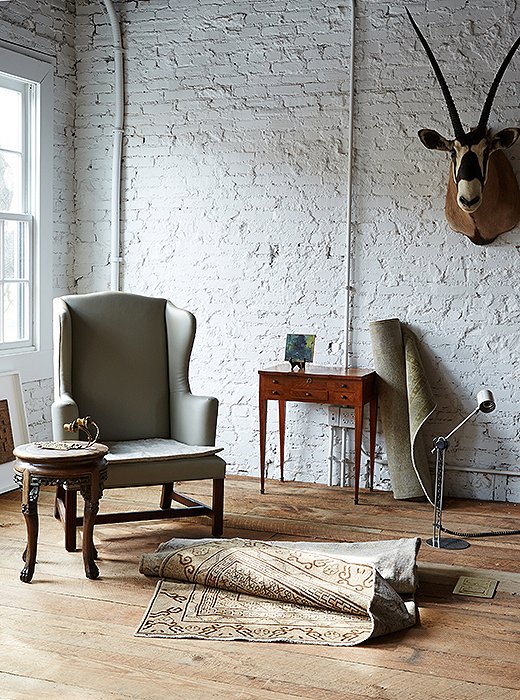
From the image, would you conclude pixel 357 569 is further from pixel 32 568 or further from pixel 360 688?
pixel 32 568

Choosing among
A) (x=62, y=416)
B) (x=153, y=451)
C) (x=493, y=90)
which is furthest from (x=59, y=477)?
(x=493, y=90)

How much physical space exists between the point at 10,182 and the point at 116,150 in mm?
793

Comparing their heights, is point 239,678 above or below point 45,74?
below

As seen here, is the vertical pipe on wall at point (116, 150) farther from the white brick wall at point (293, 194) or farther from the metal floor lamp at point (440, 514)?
the metal floor lamp at point (440, 514)

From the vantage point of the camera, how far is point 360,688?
3.20 meters

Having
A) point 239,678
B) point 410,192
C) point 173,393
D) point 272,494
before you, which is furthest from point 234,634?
point 410,192

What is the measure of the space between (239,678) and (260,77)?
4.09 meters

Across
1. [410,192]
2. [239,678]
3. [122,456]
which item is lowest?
[239,678]

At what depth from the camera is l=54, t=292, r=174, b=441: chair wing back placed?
5098 mm

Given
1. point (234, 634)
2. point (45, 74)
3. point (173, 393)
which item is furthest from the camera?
point (45, 74)

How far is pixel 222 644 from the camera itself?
356 cm

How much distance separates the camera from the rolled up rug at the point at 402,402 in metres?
5.74

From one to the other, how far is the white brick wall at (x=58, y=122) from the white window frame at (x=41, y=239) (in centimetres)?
9

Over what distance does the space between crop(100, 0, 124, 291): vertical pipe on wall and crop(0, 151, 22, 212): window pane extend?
0.66 m
